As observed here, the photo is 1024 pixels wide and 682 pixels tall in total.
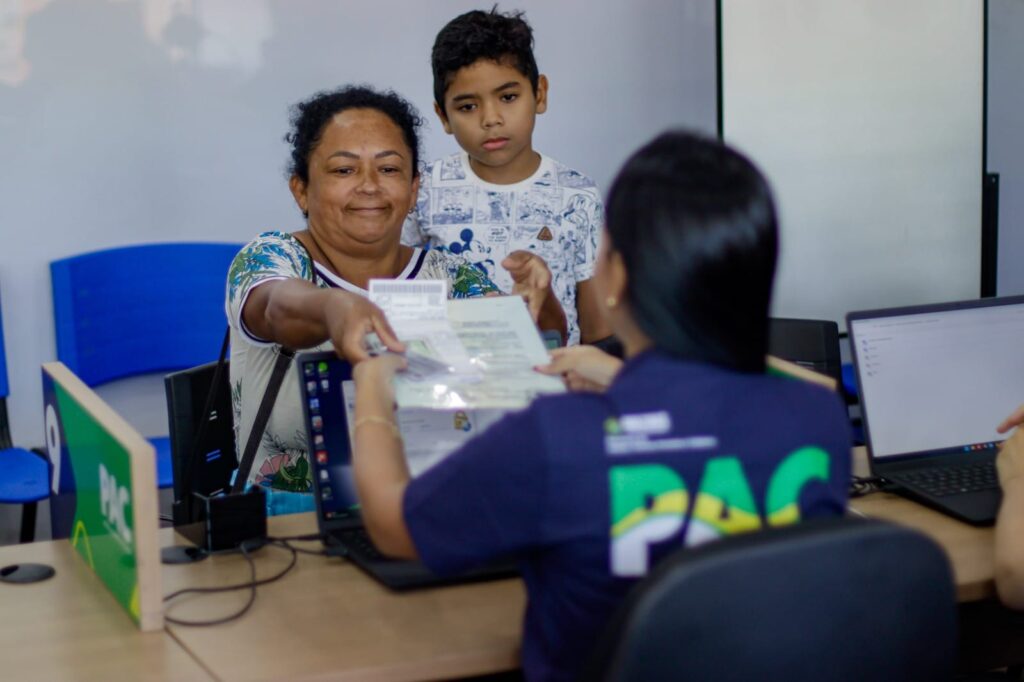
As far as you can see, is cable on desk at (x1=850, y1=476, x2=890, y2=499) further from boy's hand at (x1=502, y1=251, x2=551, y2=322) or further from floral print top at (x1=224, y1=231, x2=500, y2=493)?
floral print top at (x1=224, y1=231, x2=500, y2=493)

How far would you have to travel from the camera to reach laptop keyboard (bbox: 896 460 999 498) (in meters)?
2.11

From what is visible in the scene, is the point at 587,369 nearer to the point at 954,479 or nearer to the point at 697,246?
the point at 697,246

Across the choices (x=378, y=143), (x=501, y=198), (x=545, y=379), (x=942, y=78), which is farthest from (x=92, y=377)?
(x=942, y=78)

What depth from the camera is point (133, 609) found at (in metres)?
1.66

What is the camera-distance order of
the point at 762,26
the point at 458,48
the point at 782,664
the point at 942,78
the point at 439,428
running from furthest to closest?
the point at 942,78 → the point at 762,26 → the point at 458,48 → the point at 439,428 → the point at 782,664

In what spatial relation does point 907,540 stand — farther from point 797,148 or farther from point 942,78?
point 942,78

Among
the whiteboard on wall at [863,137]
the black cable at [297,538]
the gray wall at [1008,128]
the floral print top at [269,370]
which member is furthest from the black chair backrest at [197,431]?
the gray wall at [1008,128]

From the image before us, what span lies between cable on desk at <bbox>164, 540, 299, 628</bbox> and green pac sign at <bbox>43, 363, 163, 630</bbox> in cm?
5

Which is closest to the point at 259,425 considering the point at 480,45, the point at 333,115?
the point at 333,115

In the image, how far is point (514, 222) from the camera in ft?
9.62

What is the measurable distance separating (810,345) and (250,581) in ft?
4.77

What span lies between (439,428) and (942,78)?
10.5 ft

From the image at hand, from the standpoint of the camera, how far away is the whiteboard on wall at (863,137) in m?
4.07

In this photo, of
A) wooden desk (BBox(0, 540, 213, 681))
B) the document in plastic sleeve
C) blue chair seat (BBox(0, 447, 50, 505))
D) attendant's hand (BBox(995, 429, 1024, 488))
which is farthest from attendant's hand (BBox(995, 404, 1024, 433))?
blue chair seat (BBox(0, 447, 50, 505))
